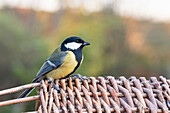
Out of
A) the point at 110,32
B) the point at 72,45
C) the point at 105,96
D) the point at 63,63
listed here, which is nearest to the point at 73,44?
the point at 72,45

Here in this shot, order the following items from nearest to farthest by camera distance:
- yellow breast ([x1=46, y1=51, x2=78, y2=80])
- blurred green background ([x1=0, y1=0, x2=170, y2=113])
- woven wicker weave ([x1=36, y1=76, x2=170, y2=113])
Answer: woven wicker weave ([x1=36, y1=76, x2=170, y2=113]), yellow breast ([x1=46, y1=51, x2=78, y2=80]), blurred green background ([x1=0, y1=0, x2=170, y2=113])

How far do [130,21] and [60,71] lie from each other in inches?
232

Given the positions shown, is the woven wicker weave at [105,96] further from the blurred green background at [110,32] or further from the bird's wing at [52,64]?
the blurred green background at [110,32]

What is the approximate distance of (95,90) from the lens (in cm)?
57

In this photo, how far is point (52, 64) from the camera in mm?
1050

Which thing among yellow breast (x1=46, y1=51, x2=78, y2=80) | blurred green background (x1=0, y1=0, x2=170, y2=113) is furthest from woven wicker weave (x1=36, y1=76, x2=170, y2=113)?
blurred green background (x1=0, y1=0, x2=170, y2=113)

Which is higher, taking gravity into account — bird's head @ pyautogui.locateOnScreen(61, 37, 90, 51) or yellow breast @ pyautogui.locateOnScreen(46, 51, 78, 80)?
bird's head @ pyautogui.locateOnScreen(61, 37, 90, 51)

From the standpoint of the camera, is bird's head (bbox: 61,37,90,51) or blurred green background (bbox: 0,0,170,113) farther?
blurred green background (bbox: 0,0,170,113)

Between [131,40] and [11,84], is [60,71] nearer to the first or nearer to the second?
[11,84]

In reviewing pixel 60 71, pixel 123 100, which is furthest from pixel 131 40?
pixel 123 100

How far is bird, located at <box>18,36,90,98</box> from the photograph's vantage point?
40.0 inches

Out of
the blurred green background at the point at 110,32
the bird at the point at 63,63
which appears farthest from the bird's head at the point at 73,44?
the blurred green background at the point at 110,32

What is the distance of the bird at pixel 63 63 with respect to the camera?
1015 millimetres

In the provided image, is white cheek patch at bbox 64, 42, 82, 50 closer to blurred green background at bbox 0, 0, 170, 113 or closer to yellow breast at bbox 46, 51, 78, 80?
yellow breast at bbox 46, 51, 78, 80
